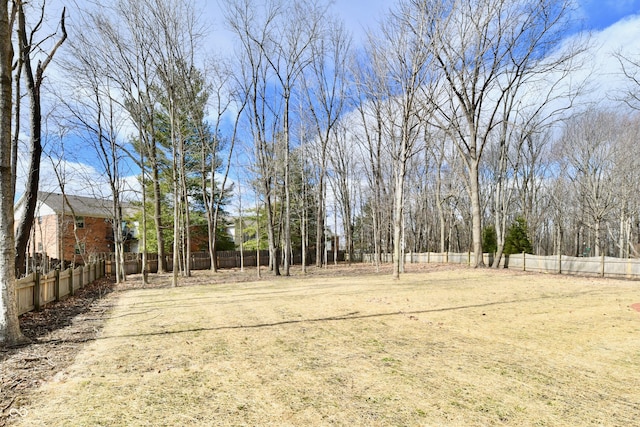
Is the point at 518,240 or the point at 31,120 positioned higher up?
the point at 31,120

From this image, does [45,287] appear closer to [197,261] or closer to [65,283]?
[65,283]

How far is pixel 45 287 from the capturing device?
8359 mm

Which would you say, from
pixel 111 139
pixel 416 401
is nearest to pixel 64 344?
pixel 416 401

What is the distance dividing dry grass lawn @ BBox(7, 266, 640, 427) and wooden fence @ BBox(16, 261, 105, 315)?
1.73 meters

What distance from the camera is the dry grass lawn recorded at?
9.17 ft

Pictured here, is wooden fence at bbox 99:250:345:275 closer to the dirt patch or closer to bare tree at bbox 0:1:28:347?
the dirt patch

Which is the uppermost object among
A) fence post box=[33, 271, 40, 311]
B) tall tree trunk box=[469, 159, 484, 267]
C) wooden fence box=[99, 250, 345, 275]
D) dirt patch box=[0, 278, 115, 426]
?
tall tree trunk box=[469, 159, 484, 267]

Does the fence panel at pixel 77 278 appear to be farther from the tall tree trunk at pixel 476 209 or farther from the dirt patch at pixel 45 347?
the tall tree trunk at pixel 476 209

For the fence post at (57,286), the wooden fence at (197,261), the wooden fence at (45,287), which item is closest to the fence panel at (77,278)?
the wooden fence at (45,287)

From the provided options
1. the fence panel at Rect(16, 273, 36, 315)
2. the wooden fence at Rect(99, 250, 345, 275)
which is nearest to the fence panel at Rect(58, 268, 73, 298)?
the fence panel at Rect(16, 273, 36, 315)

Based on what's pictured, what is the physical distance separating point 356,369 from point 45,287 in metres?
8.19

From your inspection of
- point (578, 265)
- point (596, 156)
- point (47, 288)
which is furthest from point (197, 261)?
point (596, 156)

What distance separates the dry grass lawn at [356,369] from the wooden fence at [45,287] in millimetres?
1727

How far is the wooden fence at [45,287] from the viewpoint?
7051 millimetres
